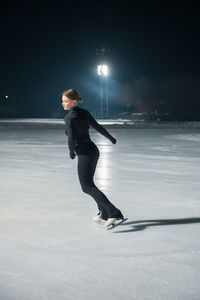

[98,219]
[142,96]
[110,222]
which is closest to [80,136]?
[110,222]

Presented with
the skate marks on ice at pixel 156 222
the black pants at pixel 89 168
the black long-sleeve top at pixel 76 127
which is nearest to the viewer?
the black long-sleeve top at pixel 76 127

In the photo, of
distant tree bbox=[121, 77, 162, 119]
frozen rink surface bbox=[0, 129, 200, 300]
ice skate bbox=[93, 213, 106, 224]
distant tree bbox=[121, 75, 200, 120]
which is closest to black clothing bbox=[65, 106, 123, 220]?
ice skate bbox=[93, 213, 106, 224]

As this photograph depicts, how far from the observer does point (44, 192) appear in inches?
382

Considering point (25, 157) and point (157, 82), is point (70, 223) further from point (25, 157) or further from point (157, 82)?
point (157, 82)

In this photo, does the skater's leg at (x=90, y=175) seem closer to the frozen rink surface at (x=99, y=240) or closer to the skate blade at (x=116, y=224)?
the skate blade at (x=116, y=224)

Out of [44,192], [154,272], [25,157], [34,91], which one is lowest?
[34,91]

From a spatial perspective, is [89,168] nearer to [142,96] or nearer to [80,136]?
[80,136]

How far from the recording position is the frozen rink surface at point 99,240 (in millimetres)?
4418

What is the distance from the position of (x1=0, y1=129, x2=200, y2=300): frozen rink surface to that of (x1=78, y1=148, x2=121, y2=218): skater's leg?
281mm

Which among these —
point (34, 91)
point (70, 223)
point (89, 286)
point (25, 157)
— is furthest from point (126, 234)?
point (34, 91)

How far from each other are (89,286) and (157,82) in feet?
271

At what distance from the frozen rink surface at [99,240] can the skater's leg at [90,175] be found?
281 millimetres

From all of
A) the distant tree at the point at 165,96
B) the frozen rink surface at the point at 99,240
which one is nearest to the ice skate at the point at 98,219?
the frozen rink surface at the point at 99,240

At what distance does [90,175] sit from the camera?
6.51 meters
